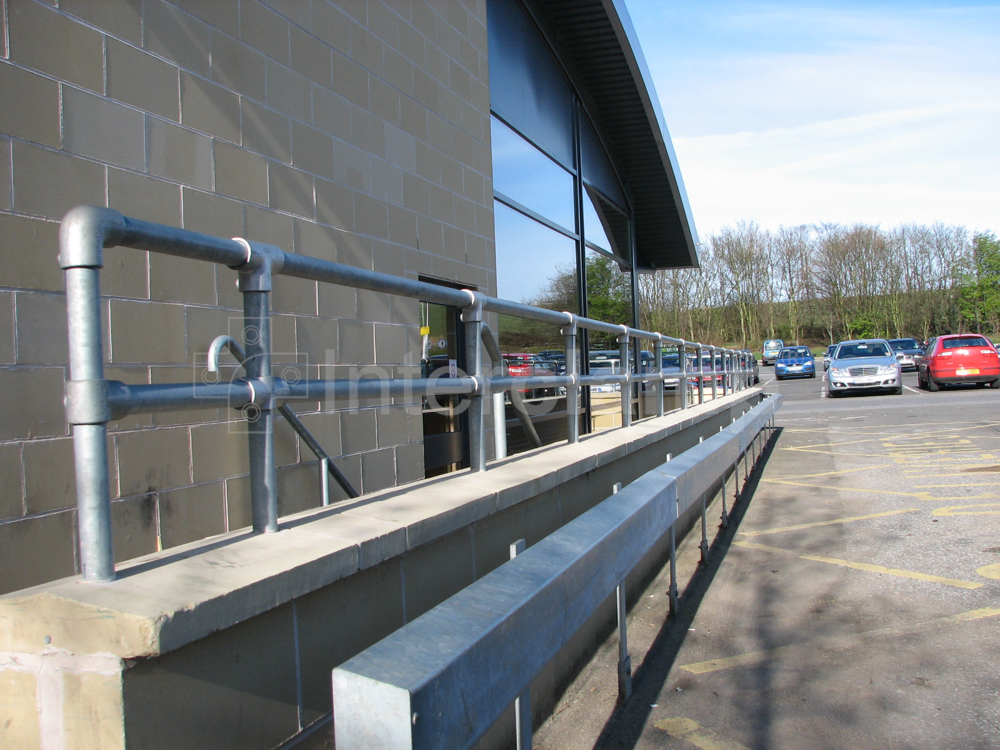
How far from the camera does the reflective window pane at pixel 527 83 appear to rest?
8.59m

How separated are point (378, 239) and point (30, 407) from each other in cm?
286

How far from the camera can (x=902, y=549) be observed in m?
5.30

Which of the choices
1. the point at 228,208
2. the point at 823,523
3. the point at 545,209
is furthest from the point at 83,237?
the point at 545,209

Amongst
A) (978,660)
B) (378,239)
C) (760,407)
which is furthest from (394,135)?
(760,407)

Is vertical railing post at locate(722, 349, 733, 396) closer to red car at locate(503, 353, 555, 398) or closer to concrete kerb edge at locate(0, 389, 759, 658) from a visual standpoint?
red car at locate(503, 353, 555, 398)

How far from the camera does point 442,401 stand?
740 centimetres

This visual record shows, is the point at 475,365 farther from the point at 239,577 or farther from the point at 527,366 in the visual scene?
the point at 527,366

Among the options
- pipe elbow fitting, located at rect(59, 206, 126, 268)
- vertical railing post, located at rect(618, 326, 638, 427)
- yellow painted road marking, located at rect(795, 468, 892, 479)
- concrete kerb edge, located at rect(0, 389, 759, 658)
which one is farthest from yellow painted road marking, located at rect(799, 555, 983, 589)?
pipe elbow fitting, located at rect(59, 206, 126, 268)

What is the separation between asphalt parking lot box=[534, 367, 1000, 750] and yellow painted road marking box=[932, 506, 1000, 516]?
22mm

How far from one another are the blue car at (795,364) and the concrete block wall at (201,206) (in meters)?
33.5

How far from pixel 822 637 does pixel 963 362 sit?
71.1 feet

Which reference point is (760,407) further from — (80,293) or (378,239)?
(80,293)

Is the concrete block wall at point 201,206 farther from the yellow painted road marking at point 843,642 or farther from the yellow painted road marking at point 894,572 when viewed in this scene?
the yellow painted road marking at point 894,572

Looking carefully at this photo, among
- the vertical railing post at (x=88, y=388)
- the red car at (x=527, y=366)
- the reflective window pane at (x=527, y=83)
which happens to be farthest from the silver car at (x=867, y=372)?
the vertical railing post at (x=88, y=388)
